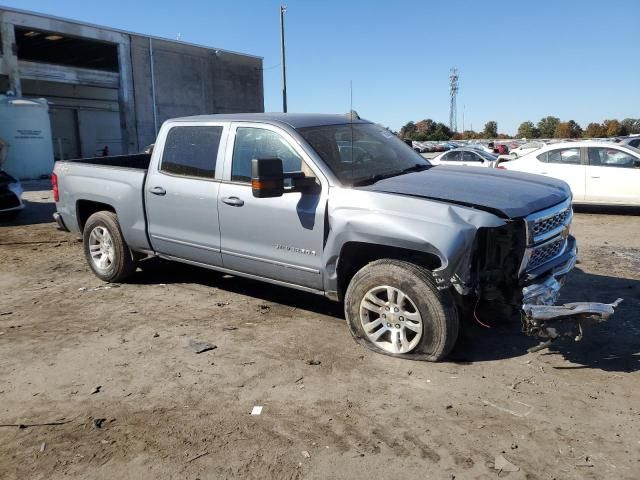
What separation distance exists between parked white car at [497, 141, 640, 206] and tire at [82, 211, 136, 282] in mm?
8917

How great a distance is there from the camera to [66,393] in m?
3.68

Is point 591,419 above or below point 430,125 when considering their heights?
below

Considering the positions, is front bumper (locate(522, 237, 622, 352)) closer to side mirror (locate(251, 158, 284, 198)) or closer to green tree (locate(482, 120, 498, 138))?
side mirror (locate(251, 158, 284, 198))

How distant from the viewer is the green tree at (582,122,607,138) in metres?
46.4

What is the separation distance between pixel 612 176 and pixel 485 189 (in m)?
8.08

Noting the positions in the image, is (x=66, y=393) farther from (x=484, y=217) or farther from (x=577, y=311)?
(x=577, y=311)

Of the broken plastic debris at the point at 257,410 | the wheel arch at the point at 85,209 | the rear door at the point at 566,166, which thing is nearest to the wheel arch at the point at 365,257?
the broken plastic debris at the point at 257,410

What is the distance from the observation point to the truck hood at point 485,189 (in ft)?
12.4

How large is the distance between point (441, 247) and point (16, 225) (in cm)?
980

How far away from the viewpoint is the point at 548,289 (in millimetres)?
3787

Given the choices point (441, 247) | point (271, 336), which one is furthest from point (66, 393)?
→ point (441, 247)

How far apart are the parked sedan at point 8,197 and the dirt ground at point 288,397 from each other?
5.88 meters

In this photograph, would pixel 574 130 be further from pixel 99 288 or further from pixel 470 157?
pixel 99 288

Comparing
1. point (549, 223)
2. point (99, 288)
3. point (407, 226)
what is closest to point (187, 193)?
point (99, 288)
